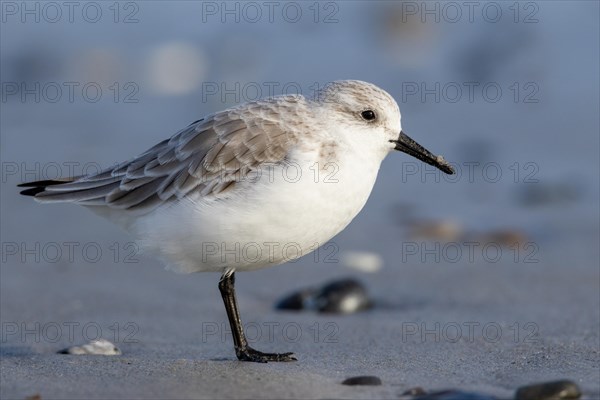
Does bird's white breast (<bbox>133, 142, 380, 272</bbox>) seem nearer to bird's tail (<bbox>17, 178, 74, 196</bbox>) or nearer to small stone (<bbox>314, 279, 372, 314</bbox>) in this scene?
bird's tail (<bbox>17, 178, 74, 196</bbox>)

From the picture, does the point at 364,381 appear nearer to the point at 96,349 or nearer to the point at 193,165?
the point at 193,165

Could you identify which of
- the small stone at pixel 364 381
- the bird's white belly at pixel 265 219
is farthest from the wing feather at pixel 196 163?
the small stone at pixel 364 381

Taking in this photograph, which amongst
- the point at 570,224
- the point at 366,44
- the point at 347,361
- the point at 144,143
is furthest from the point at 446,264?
the point at 366,44

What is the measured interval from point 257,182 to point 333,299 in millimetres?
1839

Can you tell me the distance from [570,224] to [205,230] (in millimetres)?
4422

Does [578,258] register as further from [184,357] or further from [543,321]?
[184,357]

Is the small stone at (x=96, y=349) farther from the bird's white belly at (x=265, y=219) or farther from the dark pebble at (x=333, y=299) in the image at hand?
the dark pebble at (x=333, y=299)

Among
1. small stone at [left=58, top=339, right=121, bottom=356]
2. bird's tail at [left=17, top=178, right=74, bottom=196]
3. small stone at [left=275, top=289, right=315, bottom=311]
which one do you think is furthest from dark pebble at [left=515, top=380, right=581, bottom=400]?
bird's tail at [left=17, top=178, right=74, bottom=196]

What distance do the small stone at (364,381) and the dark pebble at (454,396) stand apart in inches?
11.6

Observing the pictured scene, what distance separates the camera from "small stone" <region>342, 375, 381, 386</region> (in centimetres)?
441

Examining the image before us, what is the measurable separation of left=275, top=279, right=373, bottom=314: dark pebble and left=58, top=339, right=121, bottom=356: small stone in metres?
1.57

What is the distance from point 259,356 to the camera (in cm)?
514

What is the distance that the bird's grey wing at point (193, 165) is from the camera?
5035 mm

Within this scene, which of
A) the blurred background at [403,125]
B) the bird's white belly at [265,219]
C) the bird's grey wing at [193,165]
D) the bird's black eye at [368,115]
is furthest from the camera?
the blurred background at [403,125]
